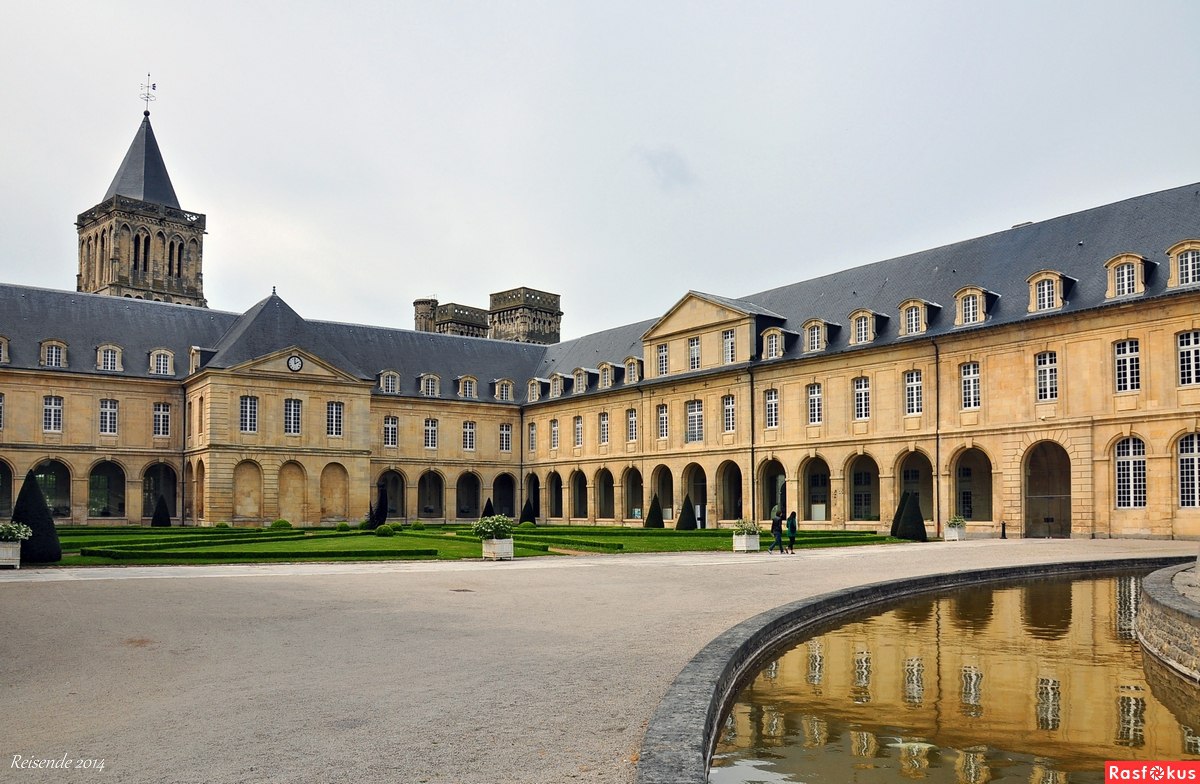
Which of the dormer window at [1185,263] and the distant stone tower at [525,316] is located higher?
the distant stone tower at [525,316]

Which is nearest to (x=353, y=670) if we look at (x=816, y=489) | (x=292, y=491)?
(x=816, y=489)

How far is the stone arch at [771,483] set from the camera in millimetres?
45094

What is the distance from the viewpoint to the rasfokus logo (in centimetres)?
646

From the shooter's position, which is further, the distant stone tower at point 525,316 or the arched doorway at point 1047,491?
the distant stone tower at point 525,316

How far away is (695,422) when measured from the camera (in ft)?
160

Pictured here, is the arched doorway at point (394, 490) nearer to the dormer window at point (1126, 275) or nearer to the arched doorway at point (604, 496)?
the arched doorway at point (604, 496)

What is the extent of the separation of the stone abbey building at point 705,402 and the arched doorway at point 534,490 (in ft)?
0.57

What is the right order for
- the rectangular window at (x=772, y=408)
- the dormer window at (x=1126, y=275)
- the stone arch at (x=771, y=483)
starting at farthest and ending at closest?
the stone arch at (x=771, y=483) → the rectangular window at (x=772, y=408) → the dormer window at (x=1126, y=275)

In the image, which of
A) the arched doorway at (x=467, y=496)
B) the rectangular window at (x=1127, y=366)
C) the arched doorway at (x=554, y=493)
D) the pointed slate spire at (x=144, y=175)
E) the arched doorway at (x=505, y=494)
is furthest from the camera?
the pointed slate spire at (x=144, y=175)

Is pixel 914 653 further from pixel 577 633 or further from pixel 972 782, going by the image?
pixel 972 782

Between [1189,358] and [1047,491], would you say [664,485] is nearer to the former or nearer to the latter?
[1047,491]

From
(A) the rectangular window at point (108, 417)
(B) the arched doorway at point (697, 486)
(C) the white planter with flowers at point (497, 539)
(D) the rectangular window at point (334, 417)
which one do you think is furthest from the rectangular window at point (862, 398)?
(A) the rectangular window at point (108, 417)

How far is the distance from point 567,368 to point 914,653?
49.6 meters

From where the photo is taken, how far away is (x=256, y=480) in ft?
157
